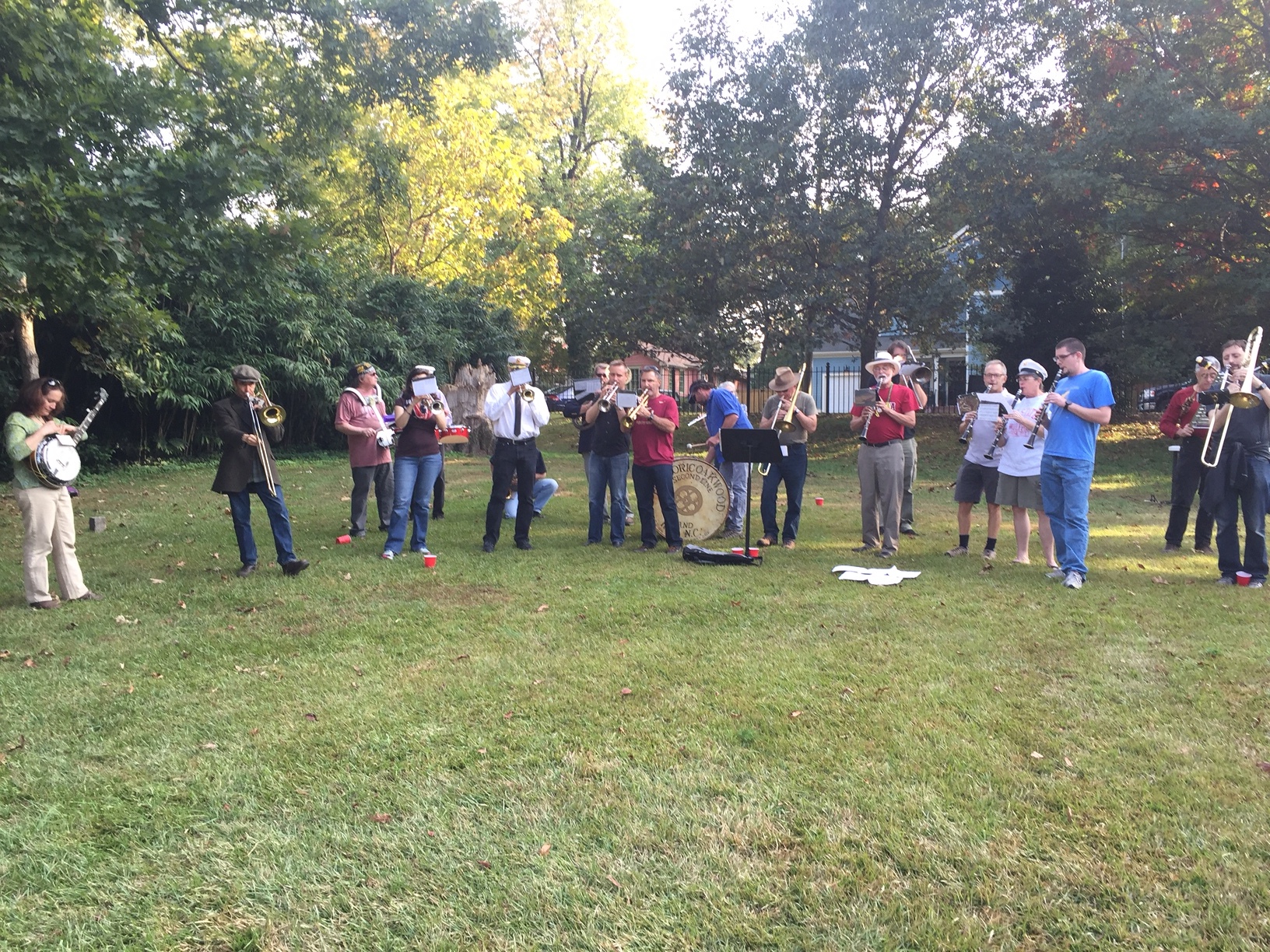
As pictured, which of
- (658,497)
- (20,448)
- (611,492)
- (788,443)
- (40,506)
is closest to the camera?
(20,448)

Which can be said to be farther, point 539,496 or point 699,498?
point 539,496

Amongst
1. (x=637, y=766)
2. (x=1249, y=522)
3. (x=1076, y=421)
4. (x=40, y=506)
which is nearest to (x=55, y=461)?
(x=40, y=506)

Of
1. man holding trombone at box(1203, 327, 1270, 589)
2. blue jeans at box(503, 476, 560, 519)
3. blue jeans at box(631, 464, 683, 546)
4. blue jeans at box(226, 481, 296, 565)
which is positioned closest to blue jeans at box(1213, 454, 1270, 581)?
man holding trombone at box(1203, 327, 1270, 589)

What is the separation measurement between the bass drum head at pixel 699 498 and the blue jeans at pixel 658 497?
1.35 feet

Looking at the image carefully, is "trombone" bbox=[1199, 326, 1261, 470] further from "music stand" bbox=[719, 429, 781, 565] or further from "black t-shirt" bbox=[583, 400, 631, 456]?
"black t-shirt" bbox=[583, 400, 631, 456]

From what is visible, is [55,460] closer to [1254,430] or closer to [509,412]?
[509,412]

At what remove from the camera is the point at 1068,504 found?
25.5 feet

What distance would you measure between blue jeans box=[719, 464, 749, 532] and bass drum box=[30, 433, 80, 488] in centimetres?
645

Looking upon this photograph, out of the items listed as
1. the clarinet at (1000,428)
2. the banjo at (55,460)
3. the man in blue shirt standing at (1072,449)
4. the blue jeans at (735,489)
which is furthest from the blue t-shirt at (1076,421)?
the banjo at (55,460)

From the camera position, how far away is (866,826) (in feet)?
11.9

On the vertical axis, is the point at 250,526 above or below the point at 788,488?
below

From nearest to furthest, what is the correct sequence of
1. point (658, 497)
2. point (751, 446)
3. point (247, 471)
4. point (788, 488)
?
point (247, 471) → point (751, 446) → point (658, 497) → point (788, 488)

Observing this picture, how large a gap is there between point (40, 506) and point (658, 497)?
5.68m

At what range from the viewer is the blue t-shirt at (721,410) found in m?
10.1
